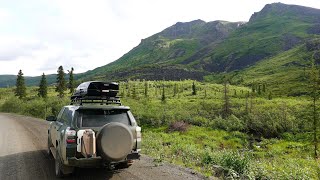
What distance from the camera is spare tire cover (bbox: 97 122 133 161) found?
894 cm

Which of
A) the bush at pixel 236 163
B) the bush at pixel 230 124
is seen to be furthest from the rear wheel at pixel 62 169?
the bush at pixel 230 124

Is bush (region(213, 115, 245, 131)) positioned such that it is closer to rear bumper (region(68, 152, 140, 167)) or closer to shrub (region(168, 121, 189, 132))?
shrub (region(168, 121, 189, 132))

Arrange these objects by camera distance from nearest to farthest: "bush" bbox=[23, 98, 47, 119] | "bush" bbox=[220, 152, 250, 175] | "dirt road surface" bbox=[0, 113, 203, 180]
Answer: "dirt road surface" bbox=[0, 113, 203, 180]
"bush" bbox=[220, 152, 250, 175]
"bush" bbox=[23, 98, 47, 119]

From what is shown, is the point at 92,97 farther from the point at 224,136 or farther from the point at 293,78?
the point at 293,78

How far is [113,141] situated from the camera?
356 inches

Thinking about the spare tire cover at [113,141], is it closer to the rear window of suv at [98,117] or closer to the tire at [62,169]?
the rear window of suv at [98,117]

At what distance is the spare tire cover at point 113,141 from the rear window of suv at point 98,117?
77 centimetres

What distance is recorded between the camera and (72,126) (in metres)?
9.59

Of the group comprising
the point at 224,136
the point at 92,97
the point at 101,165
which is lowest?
the point at 224,136

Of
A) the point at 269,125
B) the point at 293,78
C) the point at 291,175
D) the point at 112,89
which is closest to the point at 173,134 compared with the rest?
the point at 269,125

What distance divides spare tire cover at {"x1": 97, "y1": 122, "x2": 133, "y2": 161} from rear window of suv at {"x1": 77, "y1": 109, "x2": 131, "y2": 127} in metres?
0.77

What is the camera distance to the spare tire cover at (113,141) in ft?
29.3

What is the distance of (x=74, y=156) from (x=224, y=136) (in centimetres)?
3624

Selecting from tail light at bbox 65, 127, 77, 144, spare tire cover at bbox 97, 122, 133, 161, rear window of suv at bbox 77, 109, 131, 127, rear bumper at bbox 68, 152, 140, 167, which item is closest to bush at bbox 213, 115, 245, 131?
rear window of suv at bbox 77, 109, 131, 127
